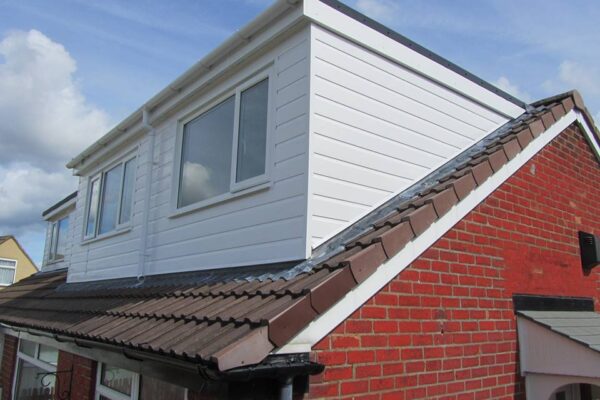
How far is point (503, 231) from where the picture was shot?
504cm

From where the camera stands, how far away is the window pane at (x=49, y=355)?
861 cm

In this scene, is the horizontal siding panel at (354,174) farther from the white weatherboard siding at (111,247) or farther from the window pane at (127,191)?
the window pane at (127,191)

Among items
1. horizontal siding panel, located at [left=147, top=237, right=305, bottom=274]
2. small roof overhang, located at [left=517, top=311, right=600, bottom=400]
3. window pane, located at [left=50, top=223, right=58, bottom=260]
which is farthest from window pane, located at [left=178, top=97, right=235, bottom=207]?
window pane, located at [left=50, top=223, right=58, bottom=260]

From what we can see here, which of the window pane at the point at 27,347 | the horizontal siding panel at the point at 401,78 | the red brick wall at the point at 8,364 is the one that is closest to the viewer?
the horizontal siding panel at the point at 401,78

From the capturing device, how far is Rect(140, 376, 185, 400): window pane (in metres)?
4.25

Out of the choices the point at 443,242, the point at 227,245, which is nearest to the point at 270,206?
the point at 227,245

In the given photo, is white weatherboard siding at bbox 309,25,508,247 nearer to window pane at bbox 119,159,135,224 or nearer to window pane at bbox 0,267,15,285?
window pane at bbox 119,159,135,224

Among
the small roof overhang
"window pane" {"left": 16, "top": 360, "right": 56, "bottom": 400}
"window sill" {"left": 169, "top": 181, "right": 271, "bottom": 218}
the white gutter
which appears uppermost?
the white gutter

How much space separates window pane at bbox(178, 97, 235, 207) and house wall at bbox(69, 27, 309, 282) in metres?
0.18

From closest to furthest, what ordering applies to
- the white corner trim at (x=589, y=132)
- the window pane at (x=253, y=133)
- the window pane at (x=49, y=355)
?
the window pane at (x=253, y=133) < the white corner trim at (x=589, y=132) < the window pane at (x=49, y=355)

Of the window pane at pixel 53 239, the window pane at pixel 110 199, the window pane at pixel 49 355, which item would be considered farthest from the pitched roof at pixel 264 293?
the window pane at pixel 53 239

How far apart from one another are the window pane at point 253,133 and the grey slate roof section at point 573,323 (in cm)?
307

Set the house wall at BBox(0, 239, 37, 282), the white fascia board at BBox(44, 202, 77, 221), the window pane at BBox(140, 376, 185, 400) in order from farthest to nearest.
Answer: the house wall at BBox(0, 239, 37, 282)
the white fascia board at BBox(44, 202, 77, 221)
the window pane at BBox(140, 376, 185, 400)

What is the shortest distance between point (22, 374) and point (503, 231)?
10302 millimetres
